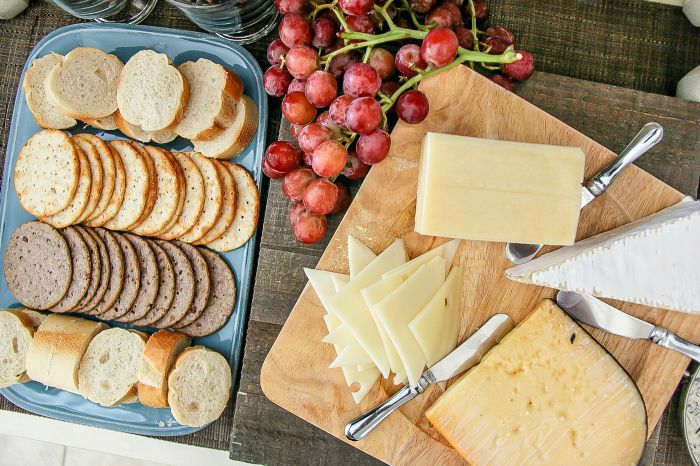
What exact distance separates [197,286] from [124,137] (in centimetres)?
45

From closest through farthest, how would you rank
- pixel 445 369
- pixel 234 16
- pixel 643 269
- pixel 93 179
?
pixel 643 269
pixel 445 369
pixel 234 16
pixel 93 179

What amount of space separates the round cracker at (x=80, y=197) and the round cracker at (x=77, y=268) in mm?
36

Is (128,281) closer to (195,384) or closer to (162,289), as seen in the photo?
(162,289)

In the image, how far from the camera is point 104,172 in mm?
1491

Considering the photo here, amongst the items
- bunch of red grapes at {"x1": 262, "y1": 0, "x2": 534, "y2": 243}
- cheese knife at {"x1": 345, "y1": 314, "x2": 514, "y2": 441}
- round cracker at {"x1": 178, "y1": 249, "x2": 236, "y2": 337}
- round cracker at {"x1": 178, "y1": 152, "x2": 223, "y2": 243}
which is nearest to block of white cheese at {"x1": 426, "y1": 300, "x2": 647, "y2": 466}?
cheese knife at {"x1": 345, "y1": 314, "x2": 514, "y2": 441}

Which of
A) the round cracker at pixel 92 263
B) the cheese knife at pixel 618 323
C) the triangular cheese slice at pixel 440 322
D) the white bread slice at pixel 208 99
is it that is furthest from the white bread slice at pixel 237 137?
the cheese knife at pixel 618 323

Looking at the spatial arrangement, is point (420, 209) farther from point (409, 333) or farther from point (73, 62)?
point (73, 62)

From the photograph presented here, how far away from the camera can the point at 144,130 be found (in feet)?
4.75

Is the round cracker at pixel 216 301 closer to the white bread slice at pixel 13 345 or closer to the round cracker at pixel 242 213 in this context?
the round cracker at pixel 242 213

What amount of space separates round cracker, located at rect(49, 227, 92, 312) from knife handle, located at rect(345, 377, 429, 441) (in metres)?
0.78

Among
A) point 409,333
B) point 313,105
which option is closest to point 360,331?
point 409,333

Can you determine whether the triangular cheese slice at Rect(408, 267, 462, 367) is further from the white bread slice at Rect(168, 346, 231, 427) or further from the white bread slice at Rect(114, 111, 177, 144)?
the white bread slice at Rect(114, 111, 177, 144)

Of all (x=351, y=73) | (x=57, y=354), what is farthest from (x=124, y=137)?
(x=351, y=73)

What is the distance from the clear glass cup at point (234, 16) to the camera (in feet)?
4.18
